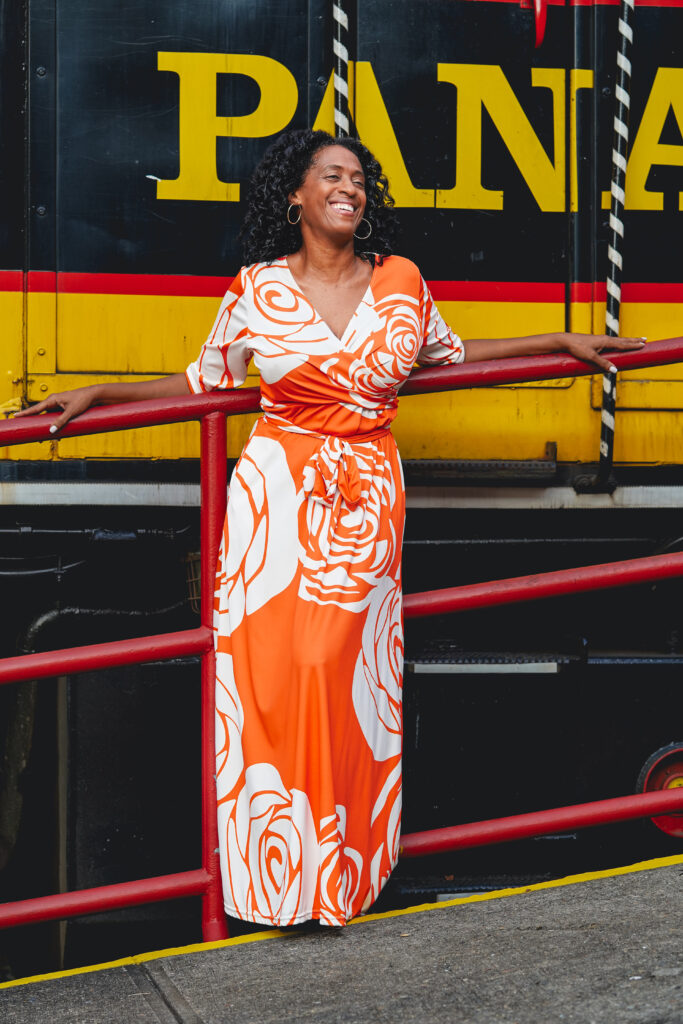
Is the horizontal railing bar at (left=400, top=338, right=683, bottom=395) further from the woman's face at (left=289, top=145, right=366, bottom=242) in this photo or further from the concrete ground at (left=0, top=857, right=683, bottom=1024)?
the concrete ground at (left=0, top=857, right=683, bottom=1024)

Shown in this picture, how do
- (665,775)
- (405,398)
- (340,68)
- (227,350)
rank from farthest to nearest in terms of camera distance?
(665,775) < (405,398) < (340,68) < (227,350)

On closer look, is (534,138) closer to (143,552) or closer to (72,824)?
(143,552)

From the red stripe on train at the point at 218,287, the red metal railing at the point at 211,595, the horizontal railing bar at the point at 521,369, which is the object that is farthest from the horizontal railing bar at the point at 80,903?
the red stripe on train at the point at 218,287

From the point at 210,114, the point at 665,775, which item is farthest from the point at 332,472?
the point at 665,775

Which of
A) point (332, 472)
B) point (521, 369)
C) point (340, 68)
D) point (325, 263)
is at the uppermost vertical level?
point (340, 68)

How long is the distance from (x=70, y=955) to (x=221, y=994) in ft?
5.01

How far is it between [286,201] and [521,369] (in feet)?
1.94

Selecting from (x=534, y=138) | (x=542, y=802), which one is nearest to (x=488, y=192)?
(x=534, y=138)

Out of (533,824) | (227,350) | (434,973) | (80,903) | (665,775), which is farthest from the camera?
(665,775)

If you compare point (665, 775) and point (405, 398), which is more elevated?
point (405, 398)

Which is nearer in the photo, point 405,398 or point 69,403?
point 69,403

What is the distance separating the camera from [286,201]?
7.43ft

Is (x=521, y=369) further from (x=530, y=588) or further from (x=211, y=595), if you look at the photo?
(x=211, y=595)

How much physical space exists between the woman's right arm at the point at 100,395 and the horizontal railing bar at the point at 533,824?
100 cm
